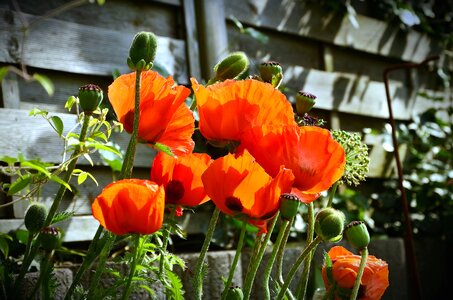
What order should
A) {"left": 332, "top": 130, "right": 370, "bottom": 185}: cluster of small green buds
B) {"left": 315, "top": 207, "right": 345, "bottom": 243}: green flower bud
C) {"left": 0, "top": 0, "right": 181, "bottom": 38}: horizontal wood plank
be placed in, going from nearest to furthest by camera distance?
{"left": 315, "top": 207, "right": 345, "bottom": 243}: green flower bud
{"left": 332, "top": 130, "right": 370, "bottom": 185}: cluster of small green buds
{"left": 0, "top": 0, "right": 181, "bottom": 38}: horizontal wood plank

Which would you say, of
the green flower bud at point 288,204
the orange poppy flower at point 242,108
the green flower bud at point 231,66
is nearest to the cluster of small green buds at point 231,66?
the green flower bud at point 231,66

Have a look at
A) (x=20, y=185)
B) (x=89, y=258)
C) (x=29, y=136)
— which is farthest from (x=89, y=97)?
(x=29, y=136)

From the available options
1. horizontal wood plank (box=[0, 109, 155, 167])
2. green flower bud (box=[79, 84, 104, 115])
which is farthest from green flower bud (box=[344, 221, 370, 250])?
horizontal wood plank (box=[0, 109, 155, 167])

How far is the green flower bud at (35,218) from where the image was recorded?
83 cm

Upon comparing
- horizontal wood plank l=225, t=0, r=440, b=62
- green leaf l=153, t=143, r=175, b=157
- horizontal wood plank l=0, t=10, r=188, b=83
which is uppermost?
green leaf l=153, t=143, r=175, b=157

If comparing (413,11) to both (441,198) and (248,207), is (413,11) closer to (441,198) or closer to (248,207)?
(441,198)

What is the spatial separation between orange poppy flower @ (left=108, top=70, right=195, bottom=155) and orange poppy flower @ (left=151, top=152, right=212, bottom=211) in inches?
0.5

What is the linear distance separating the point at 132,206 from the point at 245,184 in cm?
12

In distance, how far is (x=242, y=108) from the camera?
2.50ft

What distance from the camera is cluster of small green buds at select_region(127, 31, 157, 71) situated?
0.76 meters

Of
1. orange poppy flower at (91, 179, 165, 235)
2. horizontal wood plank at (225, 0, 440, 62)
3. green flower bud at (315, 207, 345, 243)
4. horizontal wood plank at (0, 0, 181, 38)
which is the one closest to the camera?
orange poppy flower at (91, 179, 165, 235)

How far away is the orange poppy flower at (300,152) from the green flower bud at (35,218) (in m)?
0.26

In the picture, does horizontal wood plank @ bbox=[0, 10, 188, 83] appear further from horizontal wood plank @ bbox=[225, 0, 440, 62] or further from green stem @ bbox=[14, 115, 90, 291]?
green stem @ bbox=[14, 115, 90, 291]

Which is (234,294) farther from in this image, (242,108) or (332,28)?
(332,28)
